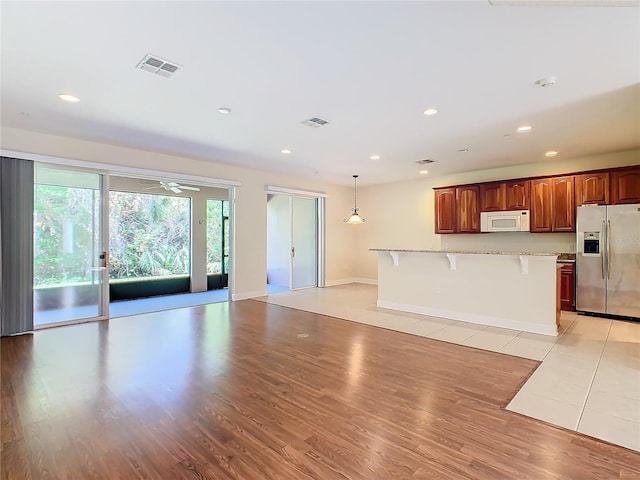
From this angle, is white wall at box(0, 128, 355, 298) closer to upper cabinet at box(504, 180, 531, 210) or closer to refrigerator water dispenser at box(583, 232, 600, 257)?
upper cabinet at box(504, 180, 531, 210)

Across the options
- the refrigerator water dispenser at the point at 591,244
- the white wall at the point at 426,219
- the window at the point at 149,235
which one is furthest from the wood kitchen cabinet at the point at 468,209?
the window at the point at 149,235

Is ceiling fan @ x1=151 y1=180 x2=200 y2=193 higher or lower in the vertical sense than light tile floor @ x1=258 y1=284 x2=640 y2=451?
higher

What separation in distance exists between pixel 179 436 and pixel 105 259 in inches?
162

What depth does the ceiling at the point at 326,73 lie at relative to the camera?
7.25 ft

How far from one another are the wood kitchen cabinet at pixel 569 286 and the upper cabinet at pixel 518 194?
1.33m

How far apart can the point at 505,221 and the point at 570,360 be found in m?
3.68

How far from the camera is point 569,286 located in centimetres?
582

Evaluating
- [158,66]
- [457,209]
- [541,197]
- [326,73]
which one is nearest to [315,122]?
[326,73]

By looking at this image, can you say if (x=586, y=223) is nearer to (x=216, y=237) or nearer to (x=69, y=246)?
(x=216, y=237)

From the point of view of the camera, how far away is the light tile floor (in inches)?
96.3

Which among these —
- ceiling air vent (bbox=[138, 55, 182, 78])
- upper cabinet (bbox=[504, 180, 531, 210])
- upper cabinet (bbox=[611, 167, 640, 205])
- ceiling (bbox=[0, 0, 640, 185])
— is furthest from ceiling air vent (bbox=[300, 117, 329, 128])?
upper cabinet (bbox=[611, 167, 640, 205])

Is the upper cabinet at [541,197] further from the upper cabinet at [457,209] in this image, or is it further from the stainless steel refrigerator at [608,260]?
the stainless steel refrigerator at [608,260]

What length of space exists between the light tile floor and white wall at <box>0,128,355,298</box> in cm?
147

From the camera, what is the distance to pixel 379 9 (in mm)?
2133
